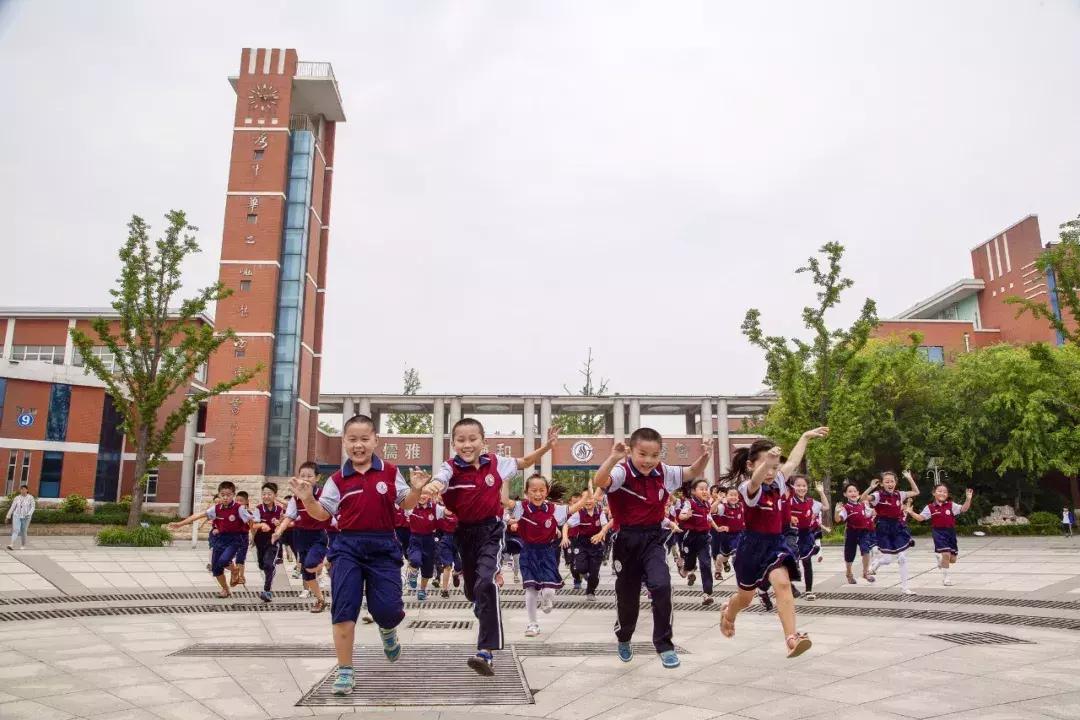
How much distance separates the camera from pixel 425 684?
6.02 metres

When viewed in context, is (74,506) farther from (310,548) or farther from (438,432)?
(310,548)

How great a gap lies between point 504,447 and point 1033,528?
2611 centimetres

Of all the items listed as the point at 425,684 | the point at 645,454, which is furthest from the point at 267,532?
the point at 645,454

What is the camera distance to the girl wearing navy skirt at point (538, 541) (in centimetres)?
962

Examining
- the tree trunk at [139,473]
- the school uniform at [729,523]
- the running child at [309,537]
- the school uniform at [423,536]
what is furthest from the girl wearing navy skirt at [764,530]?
the tree trunk at [139,473]

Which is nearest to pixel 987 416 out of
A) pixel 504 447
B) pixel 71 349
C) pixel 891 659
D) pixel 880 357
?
pixel 880 357

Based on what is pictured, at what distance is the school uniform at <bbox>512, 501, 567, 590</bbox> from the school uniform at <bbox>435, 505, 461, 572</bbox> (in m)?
2.36

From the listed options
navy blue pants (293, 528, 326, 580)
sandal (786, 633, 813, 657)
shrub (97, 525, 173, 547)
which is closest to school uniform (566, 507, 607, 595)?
navy blue pants (293, 528, 326, 580)

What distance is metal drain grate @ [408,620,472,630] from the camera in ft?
30.6

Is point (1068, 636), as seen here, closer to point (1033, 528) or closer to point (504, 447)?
point (1033, 528)

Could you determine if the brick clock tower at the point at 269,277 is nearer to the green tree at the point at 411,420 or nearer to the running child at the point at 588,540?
the green tree at the point at 411,420

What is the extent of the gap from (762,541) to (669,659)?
1442 millimetres

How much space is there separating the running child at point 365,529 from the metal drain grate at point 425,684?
392mm

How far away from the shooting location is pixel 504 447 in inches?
1756
